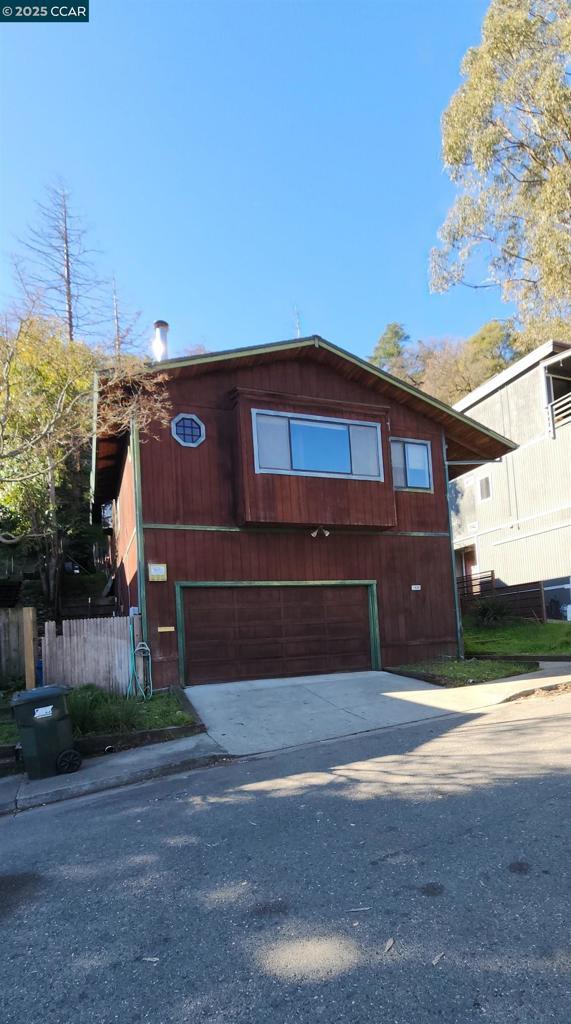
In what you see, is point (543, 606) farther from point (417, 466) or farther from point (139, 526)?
point (139, 526)

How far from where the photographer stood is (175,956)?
10.6 ft

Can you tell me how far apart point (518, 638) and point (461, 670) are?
22.1 ft

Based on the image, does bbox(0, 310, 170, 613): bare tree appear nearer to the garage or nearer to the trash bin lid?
the garage

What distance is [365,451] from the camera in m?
14.0

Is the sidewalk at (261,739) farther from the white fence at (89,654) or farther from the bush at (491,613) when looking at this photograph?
the bush at (491,613)

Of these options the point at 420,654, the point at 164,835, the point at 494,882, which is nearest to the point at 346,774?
the point at 164,835

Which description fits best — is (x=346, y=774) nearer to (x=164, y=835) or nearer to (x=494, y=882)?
(x=164, y=835)

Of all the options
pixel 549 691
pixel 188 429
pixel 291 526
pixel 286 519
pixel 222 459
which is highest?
pixel 188 429

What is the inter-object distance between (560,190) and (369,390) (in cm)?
629

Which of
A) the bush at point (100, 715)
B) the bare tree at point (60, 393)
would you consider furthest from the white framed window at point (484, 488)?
the bush at point (100, 715)

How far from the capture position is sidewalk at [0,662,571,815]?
7.02 meters

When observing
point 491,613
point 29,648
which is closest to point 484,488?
point 491,613

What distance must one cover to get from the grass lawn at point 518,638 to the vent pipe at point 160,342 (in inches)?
397

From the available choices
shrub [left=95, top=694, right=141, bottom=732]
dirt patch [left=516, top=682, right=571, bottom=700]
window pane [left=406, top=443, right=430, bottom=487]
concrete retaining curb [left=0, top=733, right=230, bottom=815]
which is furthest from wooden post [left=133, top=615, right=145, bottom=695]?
window pane [left=406, top=443, right=430, bottom=487]
